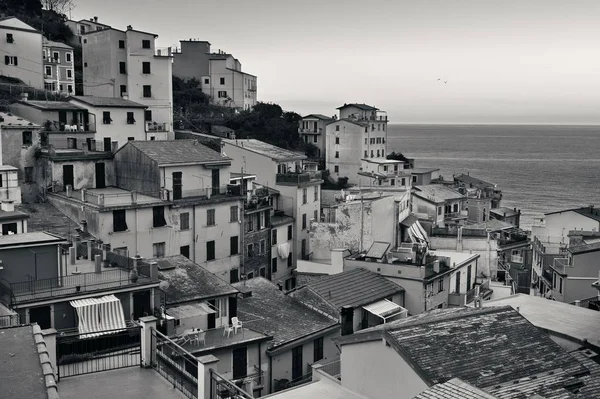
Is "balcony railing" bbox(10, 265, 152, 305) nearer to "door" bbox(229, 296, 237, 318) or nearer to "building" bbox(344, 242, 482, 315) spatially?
"door" bbox(229, 296, 237, 318)

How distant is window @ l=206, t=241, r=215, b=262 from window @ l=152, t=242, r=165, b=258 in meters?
3.01

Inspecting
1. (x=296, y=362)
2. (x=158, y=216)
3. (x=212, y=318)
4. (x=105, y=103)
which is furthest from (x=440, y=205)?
(x=212, y=318)

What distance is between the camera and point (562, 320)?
2164 cm

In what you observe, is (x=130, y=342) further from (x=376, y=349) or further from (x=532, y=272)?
(x=532, y=272)

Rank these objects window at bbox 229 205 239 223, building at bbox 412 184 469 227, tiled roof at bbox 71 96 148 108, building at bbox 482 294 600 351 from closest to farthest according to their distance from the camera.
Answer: building at bbox 482 294 600 351, window at bbox 229 205 239 223, tiled roof at bbox 71 96 148 108, building at bbox 412 184 469 227

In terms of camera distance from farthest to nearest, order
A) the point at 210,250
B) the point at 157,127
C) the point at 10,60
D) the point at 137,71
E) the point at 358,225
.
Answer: the point at 137,71
the point at 10,60
the point at 157,127
the point at 358,225
the point at 210,250

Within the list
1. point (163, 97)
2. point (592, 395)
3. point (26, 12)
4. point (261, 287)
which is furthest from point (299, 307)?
point (26, 12)

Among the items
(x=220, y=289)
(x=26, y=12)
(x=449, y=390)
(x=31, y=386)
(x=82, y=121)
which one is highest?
(x=26, y=12)

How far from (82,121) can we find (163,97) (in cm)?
1689

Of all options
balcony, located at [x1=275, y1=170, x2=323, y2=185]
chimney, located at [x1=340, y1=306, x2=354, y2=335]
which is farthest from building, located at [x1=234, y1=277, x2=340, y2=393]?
balcony, located at [x1=275, y1=170, x2=323, y2=185]

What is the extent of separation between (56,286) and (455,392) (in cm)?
1444

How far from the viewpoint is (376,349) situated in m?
17.0

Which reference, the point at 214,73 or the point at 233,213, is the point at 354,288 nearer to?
the point at 233,213

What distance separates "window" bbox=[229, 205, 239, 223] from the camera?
3900 centimetres
